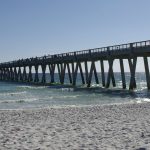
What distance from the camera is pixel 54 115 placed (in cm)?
1811

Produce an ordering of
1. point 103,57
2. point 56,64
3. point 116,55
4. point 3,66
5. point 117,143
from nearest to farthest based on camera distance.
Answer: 1. point 117,143
2. point 116,55
3. point 103,57
4. point 56,64
5. point 3,66

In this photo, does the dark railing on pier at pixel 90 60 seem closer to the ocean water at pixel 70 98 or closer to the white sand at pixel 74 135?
the ocean water at pixel 70 98

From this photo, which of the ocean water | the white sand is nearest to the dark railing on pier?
the ocean water

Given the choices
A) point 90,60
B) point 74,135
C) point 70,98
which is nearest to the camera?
point 74,135

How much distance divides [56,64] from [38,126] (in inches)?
1555

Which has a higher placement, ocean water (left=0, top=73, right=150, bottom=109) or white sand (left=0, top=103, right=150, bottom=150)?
ocean water (left=0, top=73, right=150, bottom=109)

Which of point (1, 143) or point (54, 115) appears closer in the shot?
point (1, 143)

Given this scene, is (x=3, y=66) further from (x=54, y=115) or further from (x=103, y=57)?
(x=54, y=115)

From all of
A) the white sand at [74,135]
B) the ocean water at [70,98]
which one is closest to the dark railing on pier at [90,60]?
the ocean water at [70,98]

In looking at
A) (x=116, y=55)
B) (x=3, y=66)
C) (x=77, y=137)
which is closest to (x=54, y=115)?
(x=77, y=137)

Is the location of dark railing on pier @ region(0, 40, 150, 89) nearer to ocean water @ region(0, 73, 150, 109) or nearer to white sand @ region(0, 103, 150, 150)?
ocean water @ region(0, 73, 150, 109)

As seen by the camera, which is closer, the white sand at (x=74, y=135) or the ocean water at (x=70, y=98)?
the white sand at (x=74, y=135)

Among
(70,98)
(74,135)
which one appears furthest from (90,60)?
(74,135)

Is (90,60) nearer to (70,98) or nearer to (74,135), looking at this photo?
(70,98)
